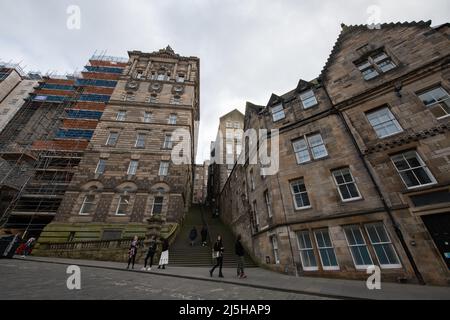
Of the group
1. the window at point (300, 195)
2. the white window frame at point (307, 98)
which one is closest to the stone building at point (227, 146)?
the white window frame at point (307, 98)

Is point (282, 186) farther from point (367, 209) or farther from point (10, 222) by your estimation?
point (10, 222)

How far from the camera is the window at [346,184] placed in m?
9.99

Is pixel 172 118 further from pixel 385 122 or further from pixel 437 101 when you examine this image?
pixel 437 101

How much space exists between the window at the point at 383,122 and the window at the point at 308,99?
3645 mm

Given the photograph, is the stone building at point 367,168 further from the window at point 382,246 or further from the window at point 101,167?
the window at point 101,167

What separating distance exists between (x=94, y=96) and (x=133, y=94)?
1221 centimetres

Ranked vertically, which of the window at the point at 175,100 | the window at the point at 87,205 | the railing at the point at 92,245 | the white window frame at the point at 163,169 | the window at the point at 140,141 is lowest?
the railing at the point at 92,245

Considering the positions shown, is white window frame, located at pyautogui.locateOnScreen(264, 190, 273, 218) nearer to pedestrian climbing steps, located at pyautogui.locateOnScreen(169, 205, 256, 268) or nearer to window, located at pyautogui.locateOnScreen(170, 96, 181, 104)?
pedestrian climbing steps, located at pyautogui.locateOnScreen(169, 205, 256, 268)

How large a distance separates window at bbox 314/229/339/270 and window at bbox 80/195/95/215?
777 inches

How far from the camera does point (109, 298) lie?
4746 millimetres

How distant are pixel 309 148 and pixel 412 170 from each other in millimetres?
4964

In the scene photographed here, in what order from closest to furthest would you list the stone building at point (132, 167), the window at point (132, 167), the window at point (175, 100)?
the stone building at point (132, 167)
the window at point (132, 167)
the window at point (175, 100)
